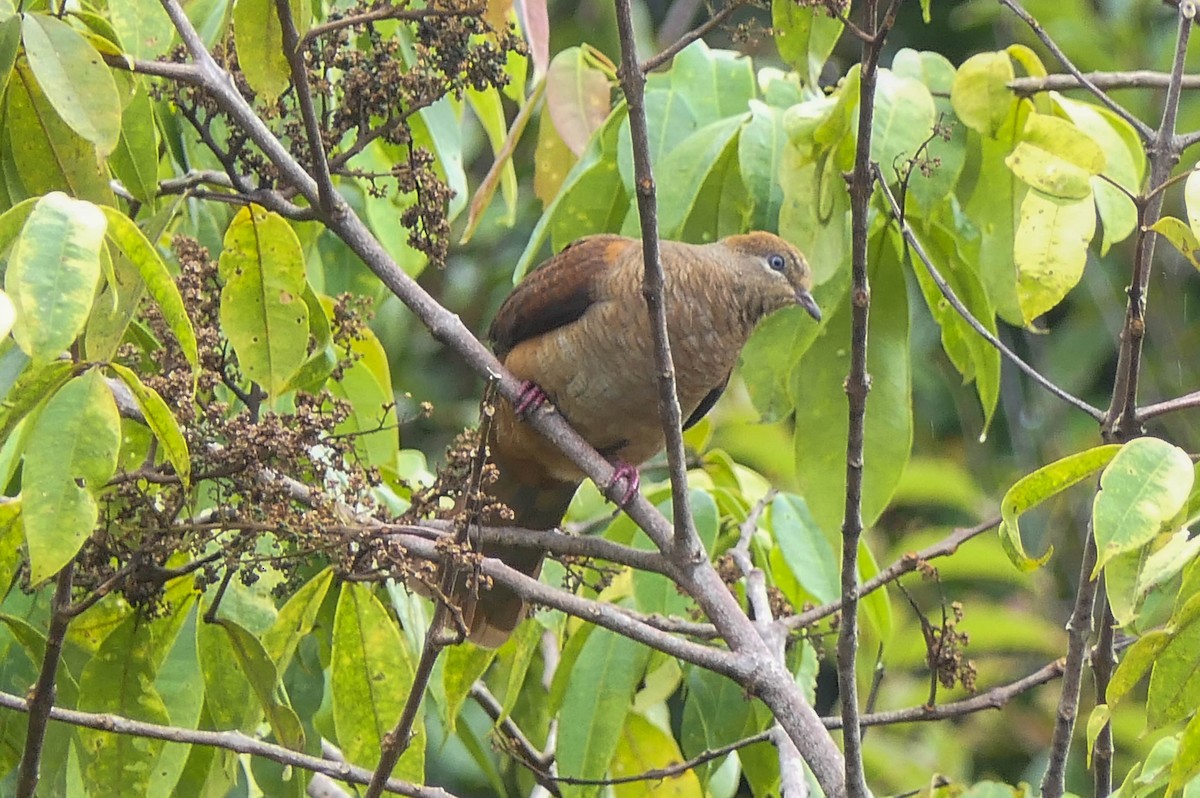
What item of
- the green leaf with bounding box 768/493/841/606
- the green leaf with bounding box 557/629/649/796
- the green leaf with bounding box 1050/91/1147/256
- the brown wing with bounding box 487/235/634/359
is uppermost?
the green leaf with bounding box 1050/91/1147/256

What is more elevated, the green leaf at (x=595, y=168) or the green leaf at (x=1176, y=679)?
the green leaf at (x=595, y=168)

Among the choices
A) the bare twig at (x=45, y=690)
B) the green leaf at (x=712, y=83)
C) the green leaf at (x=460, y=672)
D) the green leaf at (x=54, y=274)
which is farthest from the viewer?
the green leaf at (x=712, y=83)

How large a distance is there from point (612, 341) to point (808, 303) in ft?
1.53

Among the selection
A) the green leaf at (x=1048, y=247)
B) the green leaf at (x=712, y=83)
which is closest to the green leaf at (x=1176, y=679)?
the green leaf at (x=1048, y=247)

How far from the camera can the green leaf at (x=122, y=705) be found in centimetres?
221

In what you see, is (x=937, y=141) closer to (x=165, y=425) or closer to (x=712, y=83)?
(x=712, y=83)

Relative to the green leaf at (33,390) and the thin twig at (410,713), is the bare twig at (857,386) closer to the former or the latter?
the thin twig at (410,713)

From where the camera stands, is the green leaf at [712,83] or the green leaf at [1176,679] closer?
the green leaf at [1176,679]

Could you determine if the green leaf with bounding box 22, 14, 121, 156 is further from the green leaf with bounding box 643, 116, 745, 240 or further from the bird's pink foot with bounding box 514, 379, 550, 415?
the bird's pink foot with bounding box 514, 379, 550, 415

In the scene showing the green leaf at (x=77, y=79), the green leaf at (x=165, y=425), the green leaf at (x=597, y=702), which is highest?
the green leaf at (x=77, y=79)

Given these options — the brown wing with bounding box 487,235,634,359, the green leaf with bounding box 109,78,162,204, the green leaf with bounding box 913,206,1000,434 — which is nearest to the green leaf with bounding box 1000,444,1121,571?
the green leaf with bounding box 913,206,1000,434

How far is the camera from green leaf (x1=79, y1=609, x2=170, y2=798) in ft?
7.25

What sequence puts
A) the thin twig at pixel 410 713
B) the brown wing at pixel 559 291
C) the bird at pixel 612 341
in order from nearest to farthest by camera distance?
the thin twig at pixel 410 713 < the bird at pixel 612 341 < the brown wing at pixel 559 291

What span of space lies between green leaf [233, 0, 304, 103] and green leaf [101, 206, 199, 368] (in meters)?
0.48
